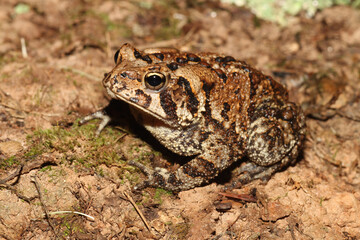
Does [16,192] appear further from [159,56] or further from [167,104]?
[159,56]

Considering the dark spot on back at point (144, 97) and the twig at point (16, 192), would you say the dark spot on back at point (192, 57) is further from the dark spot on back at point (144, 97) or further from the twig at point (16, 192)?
the twig at point (16, 192)

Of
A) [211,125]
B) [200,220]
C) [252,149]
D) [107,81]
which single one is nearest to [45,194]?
[107,81]

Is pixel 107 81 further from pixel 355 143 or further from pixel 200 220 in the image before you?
pixel 355 143

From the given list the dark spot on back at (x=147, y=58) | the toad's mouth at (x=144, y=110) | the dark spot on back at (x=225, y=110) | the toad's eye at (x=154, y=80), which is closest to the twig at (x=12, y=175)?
the toad's mouth at (x=144, y=110)

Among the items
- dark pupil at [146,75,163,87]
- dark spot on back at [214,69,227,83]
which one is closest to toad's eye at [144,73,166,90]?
dark pupil at [146,75,163,87]

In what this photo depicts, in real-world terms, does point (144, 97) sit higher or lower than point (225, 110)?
lower

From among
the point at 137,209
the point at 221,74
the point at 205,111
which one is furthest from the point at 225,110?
the point at 137,209

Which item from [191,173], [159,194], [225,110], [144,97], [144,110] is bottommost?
[159,194]
